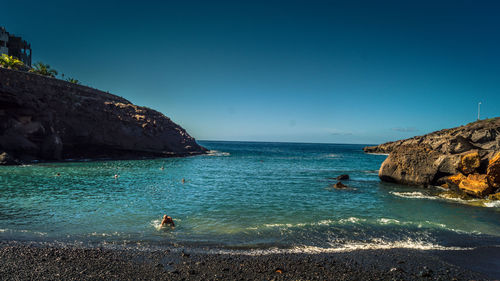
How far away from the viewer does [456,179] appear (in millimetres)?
20750

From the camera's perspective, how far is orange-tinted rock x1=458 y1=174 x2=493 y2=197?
18.7 metres

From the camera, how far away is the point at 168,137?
57031 millimetres

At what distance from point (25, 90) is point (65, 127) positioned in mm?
7330

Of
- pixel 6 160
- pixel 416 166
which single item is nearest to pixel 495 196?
pixel 416 166

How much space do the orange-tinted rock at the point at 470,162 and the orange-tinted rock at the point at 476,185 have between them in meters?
0.48

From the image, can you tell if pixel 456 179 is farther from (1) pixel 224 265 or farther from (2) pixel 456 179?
(1) pixel 224 265

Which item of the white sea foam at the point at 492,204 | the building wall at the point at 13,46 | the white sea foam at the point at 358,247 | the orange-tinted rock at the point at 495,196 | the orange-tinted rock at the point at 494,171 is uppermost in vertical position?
the building wall at the point at 13,46

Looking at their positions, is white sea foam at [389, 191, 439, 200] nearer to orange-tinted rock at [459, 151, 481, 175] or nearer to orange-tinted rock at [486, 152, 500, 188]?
orange-tinted rock at [459, 151, 481, 175]

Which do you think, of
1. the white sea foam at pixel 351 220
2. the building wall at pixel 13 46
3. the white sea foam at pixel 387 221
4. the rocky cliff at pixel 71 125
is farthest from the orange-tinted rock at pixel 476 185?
the building wall at pixel 13 46

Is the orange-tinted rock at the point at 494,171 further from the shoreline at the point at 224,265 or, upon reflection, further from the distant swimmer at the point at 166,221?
the distant swimmer at the point at 166,221

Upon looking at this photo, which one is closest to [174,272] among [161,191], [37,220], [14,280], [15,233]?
[14,280]

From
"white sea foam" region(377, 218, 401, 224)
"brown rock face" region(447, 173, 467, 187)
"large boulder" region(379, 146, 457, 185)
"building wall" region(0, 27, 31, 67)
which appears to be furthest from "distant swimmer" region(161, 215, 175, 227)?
"building wall" region(0, 27, 31, 67)

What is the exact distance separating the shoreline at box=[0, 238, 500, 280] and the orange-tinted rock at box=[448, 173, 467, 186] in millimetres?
13438

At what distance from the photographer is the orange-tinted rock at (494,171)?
59.3 feet
